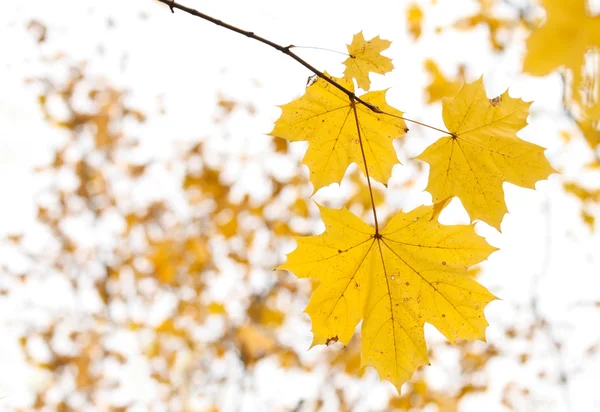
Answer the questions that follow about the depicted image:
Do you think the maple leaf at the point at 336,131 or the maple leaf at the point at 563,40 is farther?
the maple leaf at the point at 336,131

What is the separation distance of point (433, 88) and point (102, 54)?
4.45 m

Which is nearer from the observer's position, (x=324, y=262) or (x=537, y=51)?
(x=537, y=51)

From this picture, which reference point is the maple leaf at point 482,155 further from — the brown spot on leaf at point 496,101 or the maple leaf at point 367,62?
the maple leaf at point 367,62

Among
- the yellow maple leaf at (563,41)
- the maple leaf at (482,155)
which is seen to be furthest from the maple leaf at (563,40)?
the maple leaf at (482,155)

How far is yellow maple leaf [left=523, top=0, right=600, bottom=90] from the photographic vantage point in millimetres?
777

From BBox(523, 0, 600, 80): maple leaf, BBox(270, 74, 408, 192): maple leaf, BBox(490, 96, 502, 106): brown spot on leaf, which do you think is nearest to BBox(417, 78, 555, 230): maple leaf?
BBox(490, 96, 502, 106): brown spot on leaf

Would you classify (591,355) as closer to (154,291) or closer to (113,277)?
(154,291)

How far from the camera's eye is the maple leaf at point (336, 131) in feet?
4.19

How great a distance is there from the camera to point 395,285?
1.30m

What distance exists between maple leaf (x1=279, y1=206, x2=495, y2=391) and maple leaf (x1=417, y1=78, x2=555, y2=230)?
0.08m

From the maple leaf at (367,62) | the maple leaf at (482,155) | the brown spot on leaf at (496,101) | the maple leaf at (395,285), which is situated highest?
the maple leaf at (367,62)

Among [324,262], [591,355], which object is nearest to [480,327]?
[324,262]

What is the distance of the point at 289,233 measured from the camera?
219 inches

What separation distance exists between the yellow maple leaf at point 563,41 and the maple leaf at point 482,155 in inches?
16.6
